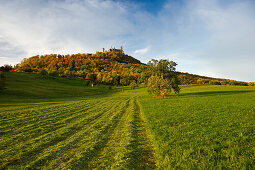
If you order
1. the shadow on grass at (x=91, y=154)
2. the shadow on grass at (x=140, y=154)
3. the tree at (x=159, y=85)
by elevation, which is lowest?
the shadow on grass at (x=91, y=154)

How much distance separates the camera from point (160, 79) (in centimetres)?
4488

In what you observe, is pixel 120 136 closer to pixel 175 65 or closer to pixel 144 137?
pixel 144 137

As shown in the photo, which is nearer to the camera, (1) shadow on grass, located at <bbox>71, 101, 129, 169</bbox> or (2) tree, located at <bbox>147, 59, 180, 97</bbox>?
(1) shadow on grass, located at <bbox>71, 101, 129, 169</bbox>

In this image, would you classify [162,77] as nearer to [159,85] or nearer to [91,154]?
[159,85]

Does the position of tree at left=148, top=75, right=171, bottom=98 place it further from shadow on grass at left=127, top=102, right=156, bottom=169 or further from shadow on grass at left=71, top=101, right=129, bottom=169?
shadow on grass at left=71, top=101, right=129, bottom=169

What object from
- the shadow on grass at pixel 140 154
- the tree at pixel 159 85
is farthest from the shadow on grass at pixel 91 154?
the tree at pixel 159 85

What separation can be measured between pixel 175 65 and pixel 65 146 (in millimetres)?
50461

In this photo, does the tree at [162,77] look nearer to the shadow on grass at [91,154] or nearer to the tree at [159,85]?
the tree at [159,85]

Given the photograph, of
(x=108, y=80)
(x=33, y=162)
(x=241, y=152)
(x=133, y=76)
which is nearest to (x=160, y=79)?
(x=241, y=152)

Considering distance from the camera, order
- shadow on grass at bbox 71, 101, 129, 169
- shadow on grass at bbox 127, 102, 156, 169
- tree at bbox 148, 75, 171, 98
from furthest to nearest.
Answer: tree at bbox 148, 75, 171, 98, shadow on grass at bbox 71, 101, 129, 169, shadow on grass at bbox 127, 102, 156, 169

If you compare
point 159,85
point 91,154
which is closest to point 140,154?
point 91,154

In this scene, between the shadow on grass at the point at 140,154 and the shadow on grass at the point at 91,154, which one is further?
the shadow on grass at the point at 91,154

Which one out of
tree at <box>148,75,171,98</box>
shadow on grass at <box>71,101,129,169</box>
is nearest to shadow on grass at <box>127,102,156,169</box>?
shadow on grass at <box>71,101,129,169</box>

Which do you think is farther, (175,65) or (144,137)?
(175,65)
